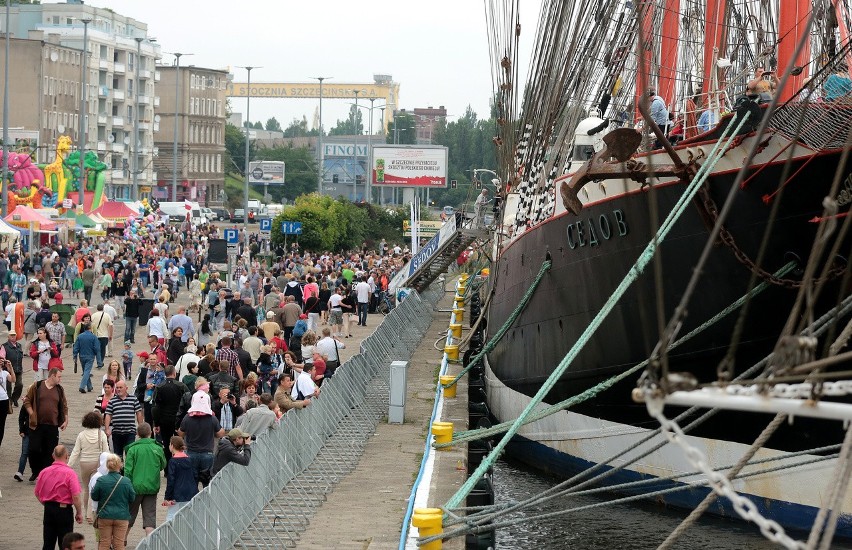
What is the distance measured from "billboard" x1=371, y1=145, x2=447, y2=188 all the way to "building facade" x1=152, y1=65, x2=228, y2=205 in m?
34.7

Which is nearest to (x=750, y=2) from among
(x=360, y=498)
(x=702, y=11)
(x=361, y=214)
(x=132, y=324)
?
(x=702, y=11)

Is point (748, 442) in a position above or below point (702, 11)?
below

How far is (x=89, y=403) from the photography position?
879 inches

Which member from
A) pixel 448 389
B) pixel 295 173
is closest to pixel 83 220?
pixel 448 389

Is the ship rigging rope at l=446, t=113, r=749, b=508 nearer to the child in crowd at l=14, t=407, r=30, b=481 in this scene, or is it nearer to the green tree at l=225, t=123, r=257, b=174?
the child in crowd at l=14, t=407, r=30, b=481

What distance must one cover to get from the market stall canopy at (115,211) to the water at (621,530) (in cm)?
5000

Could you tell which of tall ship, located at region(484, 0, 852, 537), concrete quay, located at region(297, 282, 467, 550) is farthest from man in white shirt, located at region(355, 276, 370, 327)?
concrete quay, located at region(297, 282, 467, 550)

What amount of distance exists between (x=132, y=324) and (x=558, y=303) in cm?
1334

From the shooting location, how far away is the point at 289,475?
15.3 m

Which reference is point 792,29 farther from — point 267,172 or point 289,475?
point 267,172

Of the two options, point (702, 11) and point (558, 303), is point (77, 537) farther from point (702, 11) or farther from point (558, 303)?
point (702, 11)

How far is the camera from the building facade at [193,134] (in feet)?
447

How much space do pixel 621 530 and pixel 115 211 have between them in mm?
51990

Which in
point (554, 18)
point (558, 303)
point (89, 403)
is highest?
point (554, 18)
